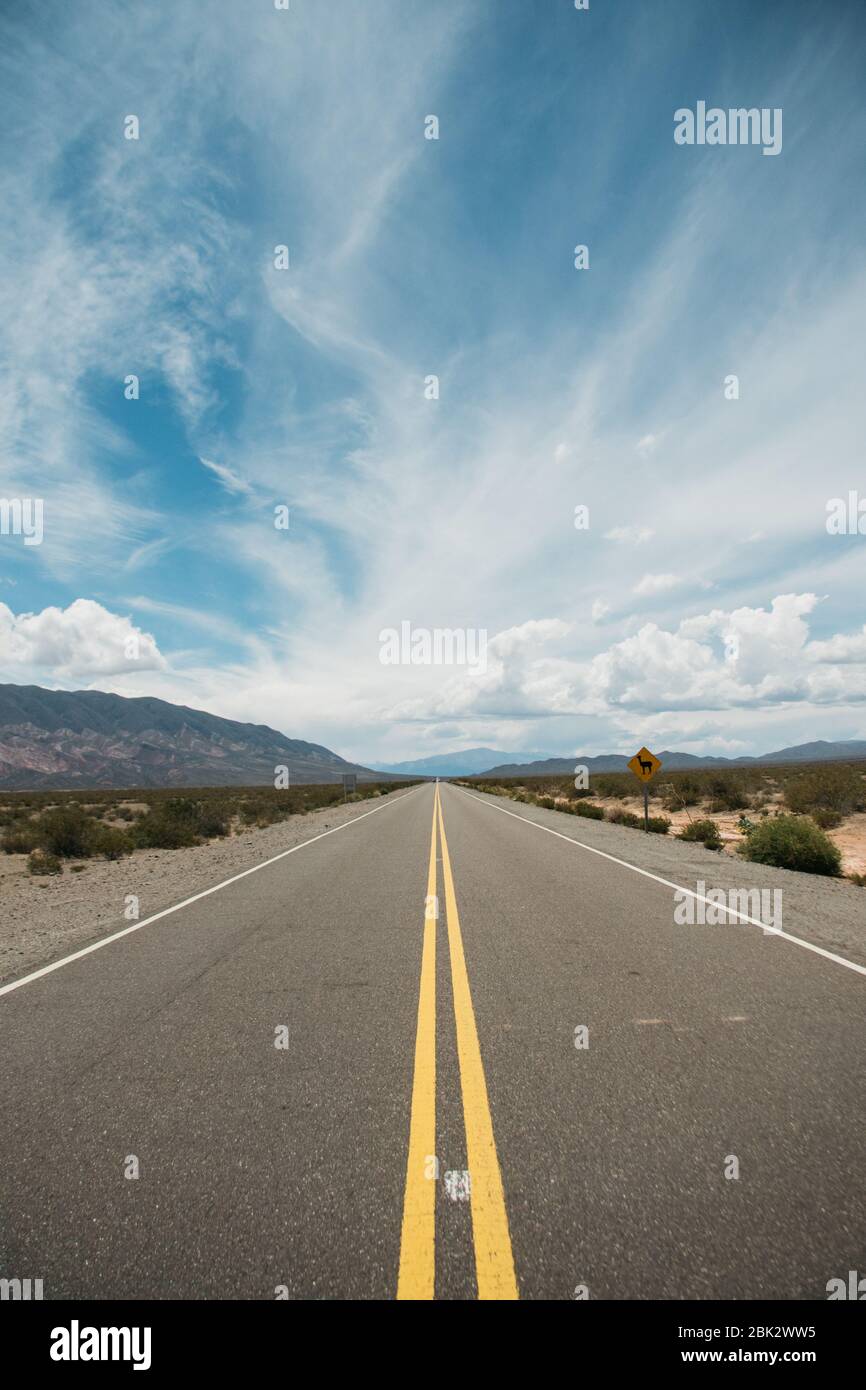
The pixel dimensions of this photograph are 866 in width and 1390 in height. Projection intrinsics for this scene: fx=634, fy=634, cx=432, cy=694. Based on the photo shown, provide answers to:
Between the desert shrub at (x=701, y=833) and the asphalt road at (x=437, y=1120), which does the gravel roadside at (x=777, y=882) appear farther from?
the asphalt road at (x=437, y=1120)

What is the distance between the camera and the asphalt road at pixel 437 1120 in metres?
2.45

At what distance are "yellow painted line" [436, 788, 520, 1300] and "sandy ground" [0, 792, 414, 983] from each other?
4.85 metres

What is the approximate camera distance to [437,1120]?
135 inches

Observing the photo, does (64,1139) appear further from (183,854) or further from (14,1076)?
(183,854)

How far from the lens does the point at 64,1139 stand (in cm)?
334

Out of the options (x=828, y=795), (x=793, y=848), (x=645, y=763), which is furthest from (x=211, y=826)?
(x=828, y=795)

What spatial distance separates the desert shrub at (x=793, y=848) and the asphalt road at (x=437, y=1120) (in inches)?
277

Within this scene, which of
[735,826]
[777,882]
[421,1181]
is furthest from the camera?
[735,826]

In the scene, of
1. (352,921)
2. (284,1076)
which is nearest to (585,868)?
(352,921)

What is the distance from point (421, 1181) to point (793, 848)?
41.6ft

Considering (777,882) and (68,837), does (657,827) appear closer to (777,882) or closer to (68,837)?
(777,882)

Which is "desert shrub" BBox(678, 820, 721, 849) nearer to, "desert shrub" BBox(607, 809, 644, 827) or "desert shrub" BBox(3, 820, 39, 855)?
"desert shrub" BBox(607, 809, 644, 827)

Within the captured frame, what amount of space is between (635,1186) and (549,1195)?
403mm

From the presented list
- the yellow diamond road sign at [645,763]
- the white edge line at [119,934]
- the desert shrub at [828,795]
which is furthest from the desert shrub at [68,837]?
the desert shrub at [828,795]
